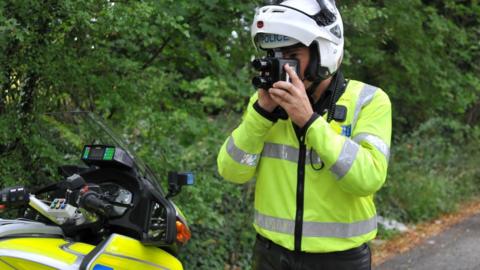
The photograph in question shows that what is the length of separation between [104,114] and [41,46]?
3.07ft

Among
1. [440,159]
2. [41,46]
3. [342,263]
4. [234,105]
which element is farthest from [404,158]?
[342,263]

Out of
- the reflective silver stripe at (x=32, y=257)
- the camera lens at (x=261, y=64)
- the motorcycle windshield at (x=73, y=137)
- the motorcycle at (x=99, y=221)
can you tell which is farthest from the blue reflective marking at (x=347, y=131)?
the reflective silver stripe at (x=32, y=257)

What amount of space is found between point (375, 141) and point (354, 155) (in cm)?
16

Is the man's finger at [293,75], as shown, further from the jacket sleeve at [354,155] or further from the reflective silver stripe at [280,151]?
the reflective silver stripe at [280,151]

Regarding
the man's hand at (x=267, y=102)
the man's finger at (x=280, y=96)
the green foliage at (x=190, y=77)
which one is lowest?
the green foliage at (x=190, y=77)

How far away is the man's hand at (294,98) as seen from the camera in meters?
2.45

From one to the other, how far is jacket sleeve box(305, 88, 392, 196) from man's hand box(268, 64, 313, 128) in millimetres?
54

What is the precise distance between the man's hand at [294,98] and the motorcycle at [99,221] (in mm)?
594

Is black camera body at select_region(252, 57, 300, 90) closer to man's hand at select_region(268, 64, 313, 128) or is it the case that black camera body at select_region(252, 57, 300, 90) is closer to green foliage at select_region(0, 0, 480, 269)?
man's hand at select_region(268, 64, 313, 128)

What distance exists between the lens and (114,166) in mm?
2926

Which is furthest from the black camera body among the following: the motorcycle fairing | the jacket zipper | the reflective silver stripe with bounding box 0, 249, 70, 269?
the reflective silver stripe with bounding box 0, 249, 70, 269

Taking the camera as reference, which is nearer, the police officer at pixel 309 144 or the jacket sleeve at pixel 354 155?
the jacket sleeve at pixel 354 155

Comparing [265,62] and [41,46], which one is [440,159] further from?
[265,62]

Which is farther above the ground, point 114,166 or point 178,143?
point 114,166
